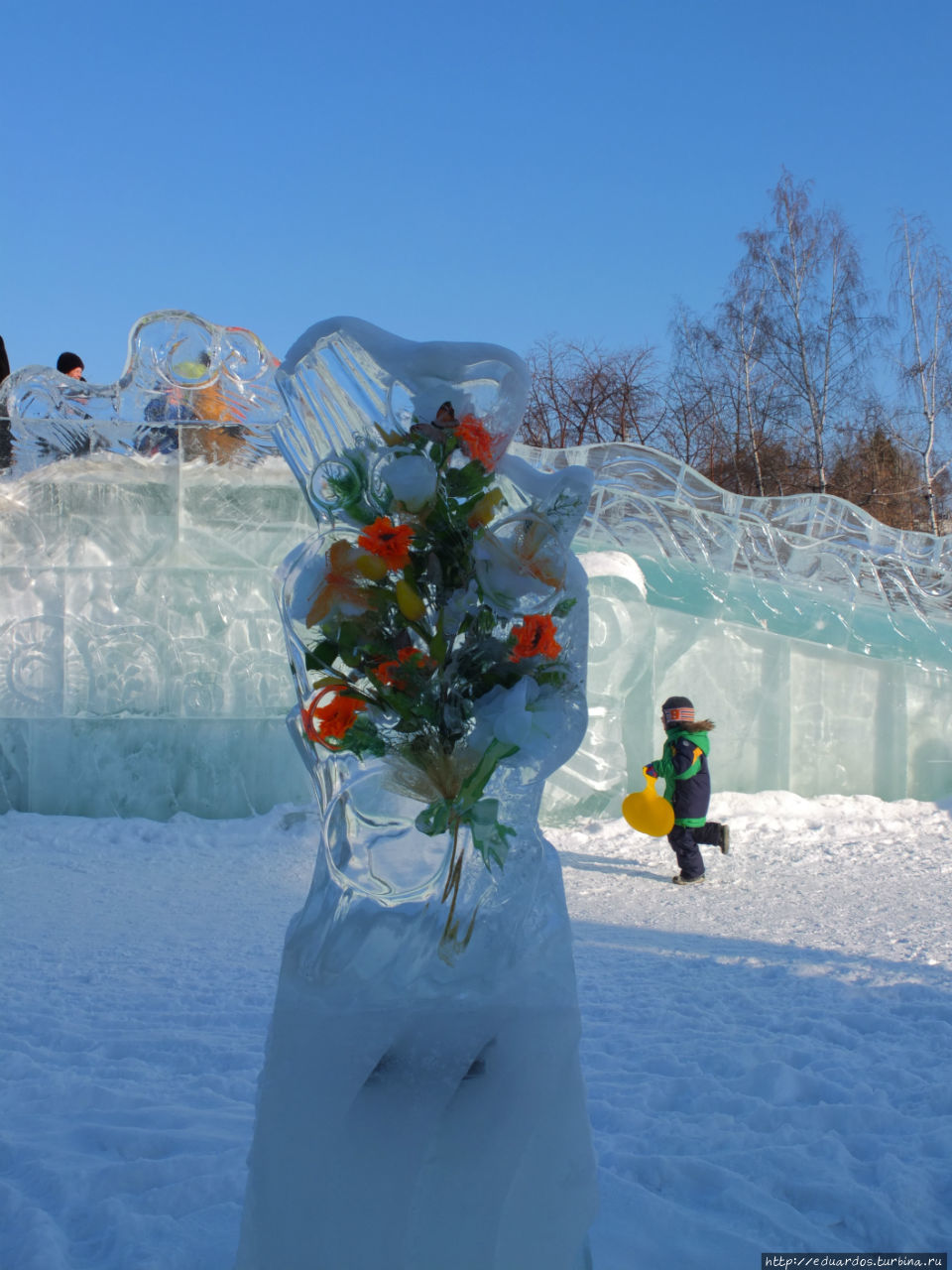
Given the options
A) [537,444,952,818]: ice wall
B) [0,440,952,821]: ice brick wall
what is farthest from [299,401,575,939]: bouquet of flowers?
[537,444,952,818]: ice wall

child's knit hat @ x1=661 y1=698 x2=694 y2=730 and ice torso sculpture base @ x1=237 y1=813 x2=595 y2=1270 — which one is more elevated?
child's knit hat @ x1=661 y1=698 x2=694 y2=730

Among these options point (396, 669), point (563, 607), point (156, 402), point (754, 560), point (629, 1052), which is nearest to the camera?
point (396, 669)

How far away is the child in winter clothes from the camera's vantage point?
7.19m

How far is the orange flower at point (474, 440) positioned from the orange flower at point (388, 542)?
25cm

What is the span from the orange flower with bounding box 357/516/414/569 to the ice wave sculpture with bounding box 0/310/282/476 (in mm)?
6648

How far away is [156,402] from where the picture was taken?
862cm

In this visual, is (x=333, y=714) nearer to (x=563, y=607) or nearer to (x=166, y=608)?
(x=563, y=607)

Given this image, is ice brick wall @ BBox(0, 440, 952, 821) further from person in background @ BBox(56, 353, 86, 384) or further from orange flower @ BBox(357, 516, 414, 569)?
orange flower @ BBox(357, 516, 414, 569)

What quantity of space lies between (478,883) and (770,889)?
528cm

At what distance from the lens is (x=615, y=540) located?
383 inches

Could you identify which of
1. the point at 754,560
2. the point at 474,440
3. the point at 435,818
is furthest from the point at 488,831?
the point at 754,560

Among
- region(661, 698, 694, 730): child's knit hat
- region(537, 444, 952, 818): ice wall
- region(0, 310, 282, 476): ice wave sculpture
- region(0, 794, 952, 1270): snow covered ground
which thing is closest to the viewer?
region(0, 794, 952, 1270): snow covered ground

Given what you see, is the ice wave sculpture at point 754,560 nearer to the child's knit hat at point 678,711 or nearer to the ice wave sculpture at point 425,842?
the child's knit hat at point 678,711

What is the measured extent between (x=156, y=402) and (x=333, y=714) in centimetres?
717
